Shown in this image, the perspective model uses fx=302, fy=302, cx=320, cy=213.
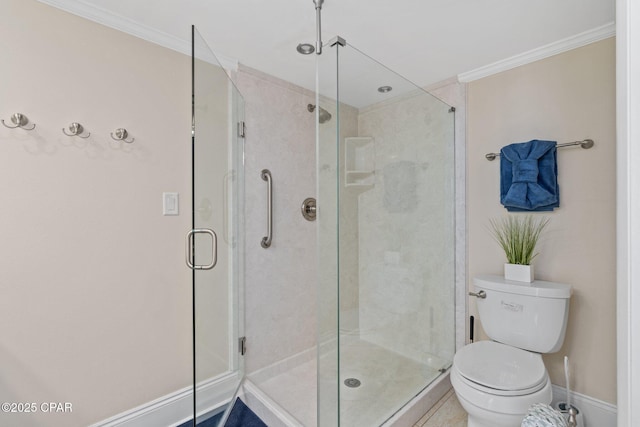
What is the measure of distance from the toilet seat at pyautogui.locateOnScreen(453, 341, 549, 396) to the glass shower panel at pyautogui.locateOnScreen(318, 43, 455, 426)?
0.39 meters

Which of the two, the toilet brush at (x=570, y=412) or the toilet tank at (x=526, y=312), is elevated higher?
the toilet tank at (x=526, y=312)

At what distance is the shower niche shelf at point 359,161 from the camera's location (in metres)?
1.47

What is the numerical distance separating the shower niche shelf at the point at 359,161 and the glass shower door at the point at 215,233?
685mm

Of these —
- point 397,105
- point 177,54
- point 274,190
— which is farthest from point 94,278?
point 397,105

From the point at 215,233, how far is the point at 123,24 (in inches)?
47.8

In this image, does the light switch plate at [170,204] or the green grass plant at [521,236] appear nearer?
the light switch plate at [170,204]

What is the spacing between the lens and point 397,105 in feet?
6.27

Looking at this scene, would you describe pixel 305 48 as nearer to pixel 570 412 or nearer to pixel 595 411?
pixel 570 412

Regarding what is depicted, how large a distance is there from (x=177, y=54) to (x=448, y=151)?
6.32ft

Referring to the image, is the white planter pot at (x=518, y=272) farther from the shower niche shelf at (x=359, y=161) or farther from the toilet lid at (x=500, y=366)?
the shower niche shelf at (x=359, y=161)

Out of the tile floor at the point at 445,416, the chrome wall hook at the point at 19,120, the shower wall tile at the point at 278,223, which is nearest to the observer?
the chrome wall hook at the point at 19,120

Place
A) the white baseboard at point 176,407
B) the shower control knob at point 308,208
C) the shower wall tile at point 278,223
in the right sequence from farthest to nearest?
the shower control knob at point 308,208 → the shower wall tile at point 278,223 → the white baseboard at point 176,407

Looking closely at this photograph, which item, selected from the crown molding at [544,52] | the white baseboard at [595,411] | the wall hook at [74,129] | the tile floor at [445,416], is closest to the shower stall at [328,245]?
the tile floor at [445,416]

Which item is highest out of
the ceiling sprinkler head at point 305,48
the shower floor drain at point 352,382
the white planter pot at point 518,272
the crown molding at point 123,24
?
the ceiling sprinkler head at point 305,48
